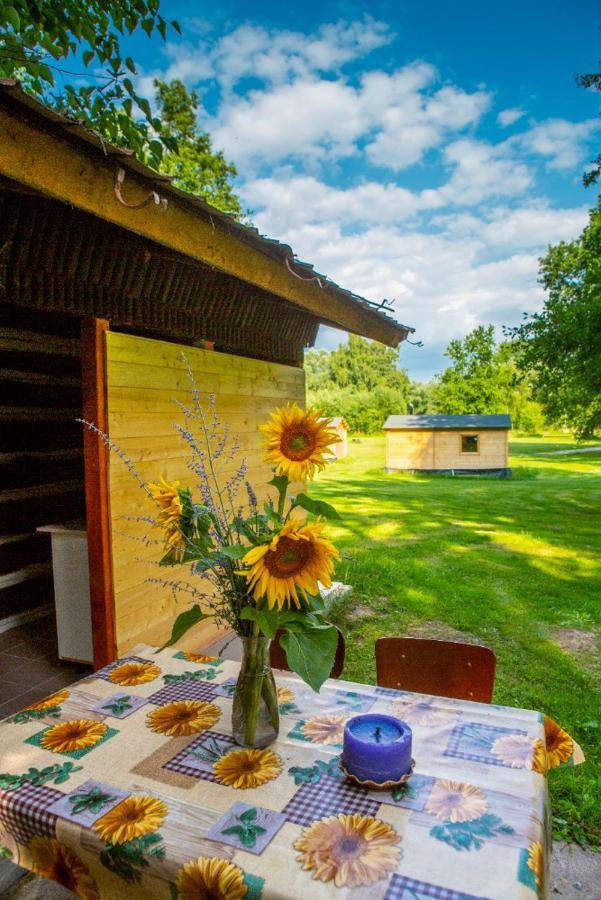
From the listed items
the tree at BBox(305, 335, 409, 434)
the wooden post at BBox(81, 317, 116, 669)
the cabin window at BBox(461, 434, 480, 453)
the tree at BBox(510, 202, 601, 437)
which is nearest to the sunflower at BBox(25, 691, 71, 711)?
the wooden post at BBox(81, 317, 116, 669)

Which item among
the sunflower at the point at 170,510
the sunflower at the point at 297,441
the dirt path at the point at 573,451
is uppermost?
the sunflower at the point at 297,441

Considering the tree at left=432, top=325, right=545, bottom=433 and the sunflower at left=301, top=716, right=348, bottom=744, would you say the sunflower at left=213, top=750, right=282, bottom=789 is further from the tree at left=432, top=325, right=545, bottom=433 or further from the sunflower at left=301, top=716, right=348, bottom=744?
the tree at left=432, top=325, right=545, bottom=433

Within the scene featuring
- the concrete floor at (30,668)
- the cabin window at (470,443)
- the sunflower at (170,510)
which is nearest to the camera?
the sunflower at (170,510)

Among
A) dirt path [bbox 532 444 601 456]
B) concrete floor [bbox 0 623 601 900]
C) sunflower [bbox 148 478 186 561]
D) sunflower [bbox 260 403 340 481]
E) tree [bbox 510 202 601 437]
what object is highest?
tree [bbox 510 202 601 437]

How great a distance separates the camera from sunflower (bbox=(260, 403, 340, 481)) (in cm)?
132

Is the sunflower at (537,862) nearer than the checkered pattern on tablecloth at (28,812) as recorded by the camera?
Yes

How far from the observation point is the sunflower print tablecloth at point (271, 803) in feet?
3.30

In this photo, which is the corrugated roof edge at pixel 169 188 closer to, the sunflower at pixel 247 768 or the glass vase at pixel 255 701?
the glass vase at pixel 255 701

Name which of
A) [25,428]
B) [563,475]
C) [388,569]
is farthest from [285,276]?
[563,475]

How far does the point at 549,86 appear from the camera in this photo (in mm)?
12227

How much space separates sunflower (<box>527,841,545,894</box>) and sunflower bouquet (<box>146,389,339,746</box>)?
19.9 inches

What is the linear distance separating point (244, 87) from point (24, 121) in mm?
16798

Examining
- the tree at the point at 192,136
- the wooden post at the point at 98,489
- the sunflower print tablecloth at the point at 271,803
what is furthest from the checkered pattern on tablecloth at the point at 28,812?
the tree at the point at 192,136

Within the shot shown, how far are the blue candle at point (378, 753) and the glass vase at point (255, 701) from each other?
23 cm
